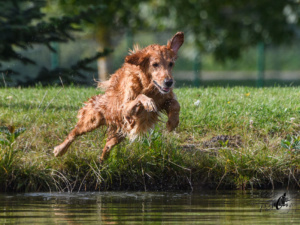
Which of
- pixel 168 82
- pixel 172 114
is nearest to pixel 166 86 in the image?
pixel 168 82

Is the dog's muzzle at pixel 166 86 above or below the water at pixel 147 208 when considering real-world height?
above

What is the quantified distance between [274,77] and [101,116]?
11.6 meters

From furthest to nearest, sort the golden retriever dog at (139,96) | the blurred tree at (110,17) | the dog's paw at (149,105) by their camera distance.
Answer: the blurred tree at (110,17), the golden retriever dog at (139,96), the dog's paw at (149,105)

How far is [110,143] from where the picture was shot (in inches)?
336

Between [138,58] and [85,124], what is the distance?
4.56 ft

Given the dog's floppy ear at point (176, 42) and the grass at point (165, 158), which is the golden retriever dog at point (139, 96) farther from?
the grass at point (165, 158)

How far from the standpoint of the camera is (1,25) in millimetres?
13117

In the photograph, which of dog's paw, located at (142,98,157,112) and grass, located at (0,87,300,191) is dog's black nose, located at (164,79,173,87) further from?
grass, located at (0,87,300,191)

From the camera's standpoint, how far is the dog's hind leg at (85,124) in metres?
8.46

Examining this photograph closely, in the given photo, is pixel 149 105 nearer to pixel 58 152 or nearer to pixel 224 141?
pixel 58 152

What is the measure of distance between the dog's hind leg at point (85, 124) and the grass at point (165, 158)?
0.15 meters

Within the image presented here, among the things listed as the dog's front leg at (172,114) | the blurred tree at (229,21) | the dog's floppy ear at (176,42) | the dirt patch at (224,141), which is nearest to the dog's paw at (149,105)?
the dog's front leg at (172,114)

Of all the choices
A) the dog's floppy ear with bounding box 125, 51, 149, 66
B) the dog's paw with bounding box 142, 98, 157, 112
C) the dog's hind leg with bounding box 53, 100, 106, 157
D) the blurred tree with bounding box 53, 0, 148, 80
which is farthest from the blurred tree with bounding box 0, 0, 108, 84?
the blurred tree with bounding box 53, 0, 148, 80

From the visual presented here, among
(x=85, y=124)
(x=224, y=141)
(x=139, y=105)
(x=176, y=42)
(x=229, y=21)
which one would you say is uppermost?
(x=229, y=21)
